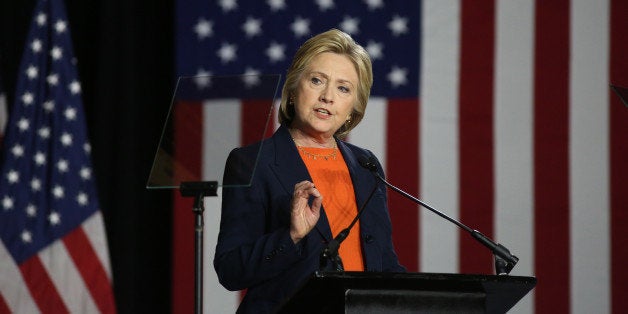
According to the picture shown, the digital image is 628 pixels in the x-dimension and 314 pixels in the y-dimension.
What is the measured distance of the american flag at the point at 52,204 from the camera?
3.97 metres

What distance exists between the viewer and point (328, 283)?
169 centimetres

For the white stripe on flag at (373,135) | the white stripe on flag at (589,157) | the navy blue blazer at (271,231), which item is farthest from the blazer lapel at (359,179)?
the white stripe on flag at (589,157)

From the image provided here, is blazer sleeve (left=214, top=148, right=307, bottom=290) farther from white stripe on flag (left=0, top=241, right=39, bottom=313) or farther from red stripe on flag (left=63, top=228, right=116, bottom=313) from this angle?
white stripe on flag (left=0, top=241, right=39, bottom=313)

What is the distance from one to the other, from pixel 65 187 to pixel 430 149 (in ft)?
5.00

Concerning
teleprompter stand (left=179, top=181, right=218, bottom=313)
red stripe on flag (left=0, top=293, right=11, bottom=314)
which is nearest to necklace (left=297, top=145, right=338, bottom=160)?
teleprompter stand (left=179, top=181, right=218, bottom=313)

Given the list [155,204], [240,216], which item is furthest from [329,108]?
[155,204]

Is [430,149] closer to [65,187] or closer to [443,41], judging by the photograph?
[443,41]

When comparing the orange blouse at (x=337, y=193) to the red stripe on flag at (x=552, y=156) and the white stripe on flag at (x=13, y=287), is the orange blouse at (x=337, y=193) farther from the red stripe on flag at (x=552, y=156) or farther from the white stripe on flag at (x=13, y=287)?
the white stripe on flag at (x=13, y=287)

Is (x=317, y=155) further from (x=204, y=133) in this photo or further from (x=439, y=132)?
(x=439, y=132)

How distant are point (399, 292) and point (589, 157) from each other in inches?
94.3

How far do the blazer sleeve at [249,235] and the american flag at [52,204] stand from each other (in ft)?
6.28

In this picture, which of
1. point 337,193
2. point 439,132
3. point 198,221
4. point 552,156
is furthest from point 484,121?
point 198,221

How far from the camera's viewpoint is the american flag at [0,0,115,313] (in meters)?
3.97

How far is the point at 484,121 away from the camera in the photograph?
13.1 feet
